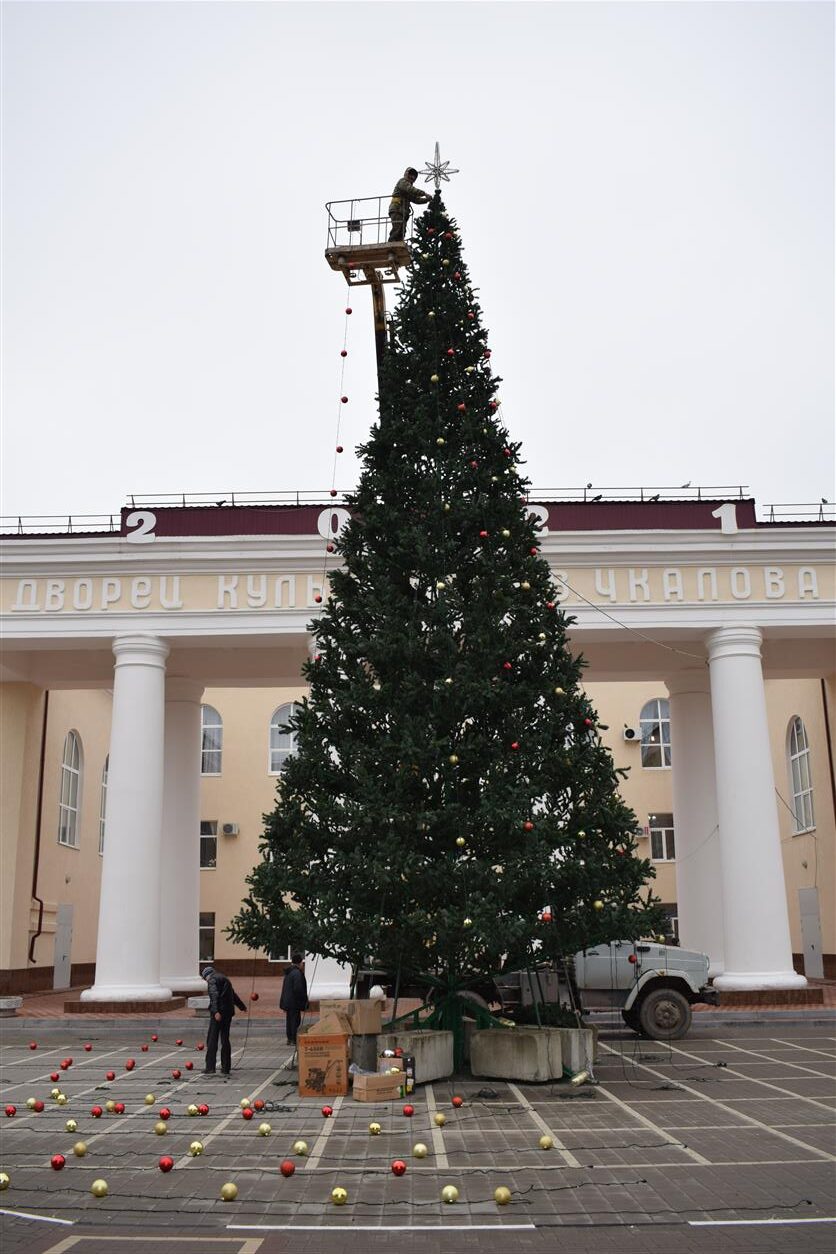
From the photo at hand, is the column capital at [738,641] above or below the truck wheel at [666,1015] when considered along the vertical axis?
above

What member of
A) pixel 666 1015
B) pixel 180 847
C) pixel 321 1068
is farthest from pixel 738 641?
pixel 321 1068

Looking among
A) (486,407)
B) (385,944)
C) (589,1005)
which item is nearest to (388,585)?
(486,407)

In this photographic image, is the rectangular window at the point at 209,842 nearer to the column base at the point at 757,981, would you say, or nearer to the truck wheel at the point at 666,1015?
the column base at the point at 757,981

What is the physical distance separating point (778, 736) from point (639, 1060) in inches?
772

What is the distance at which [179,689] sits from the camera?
2741 cm

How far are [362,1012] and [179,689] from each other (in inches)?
605

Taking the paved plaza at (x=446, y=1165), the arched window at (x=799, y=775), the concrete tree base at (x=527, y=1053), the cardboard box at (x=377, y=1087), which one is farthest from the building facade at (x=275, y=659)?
the cardboard box at (x=377, y=1087)

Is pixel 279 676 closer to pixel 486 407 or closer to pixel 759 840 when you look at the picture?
pixel 759 840

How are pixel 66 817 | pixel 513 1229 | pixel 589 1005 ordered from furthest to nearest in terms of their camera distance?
pixel 66 817 → pixel 589 1005 → pixel 513 1229

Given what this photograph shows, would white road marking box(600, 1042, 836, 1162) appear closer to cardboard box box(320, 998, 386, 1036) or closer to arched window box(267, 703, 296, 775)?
cardboard box box(320, 998, 386, 1036)

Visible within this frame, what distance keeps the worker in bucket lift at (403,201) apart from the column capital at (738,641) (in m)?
9.67

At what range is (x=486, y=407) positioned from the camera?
14719 mm

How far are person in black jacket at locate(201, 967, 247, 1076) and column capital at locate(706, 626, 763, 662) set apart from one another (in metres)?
12.5

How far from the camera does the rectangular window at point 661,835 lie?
3878 cm
